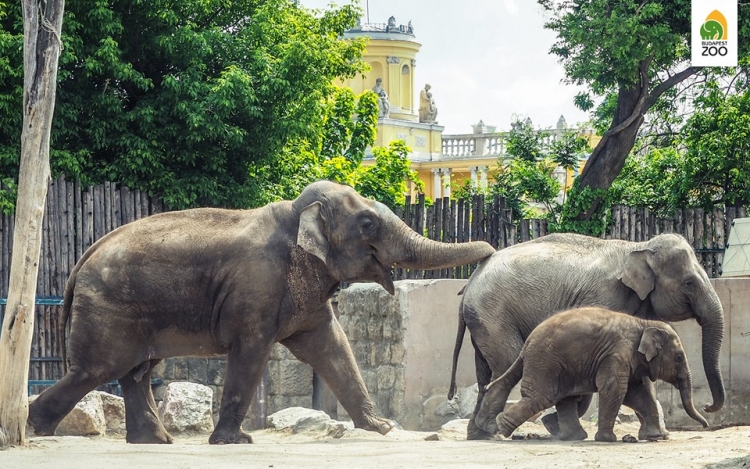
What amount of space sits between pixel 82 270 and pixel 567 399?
13.0 ft

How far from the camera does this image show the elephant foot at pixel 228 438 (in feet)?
35.3

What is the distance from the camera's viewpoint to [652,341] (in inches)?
414

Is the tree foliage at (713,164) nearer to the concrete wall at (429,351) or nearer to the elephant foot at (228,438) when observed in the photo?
the concrete wall at (429,351)

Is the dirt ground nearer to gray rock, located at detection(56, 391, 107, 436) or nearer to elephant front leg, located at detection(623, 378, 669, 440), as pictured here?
elephant front leg, located at detection(623, 378, 669, 440)

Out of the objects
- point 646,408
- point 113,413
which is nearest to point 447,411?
point 646,408

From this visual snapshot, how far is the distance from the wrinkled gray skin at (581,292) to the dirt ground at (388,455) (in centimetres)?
→ 114

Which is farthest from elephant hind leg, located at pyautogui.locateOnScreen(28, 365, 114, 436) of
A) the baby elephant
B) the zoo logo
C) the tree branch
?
the tree branch

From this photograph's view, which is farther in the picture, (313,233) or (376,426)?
(376,426)

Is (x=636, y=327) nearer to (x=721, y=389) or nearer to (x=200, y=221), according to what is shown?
(x=721, y=389)

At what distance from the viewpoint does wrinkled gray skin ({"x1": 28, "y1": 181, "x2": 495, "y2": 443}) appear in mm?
10914

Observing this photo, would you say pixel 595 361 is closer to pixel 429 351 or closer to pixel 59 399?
pixel 429 351

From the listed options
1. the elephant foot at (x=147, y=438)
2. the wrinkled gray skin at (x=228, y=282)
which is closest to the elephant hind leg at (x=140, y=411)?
the elephant foot at (x=147, y=438)

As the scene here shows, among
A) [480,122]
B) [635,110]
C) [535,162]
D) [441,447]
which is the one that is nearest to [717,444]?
[441,447]

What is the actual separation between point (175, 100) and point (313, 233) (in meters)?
8.12
